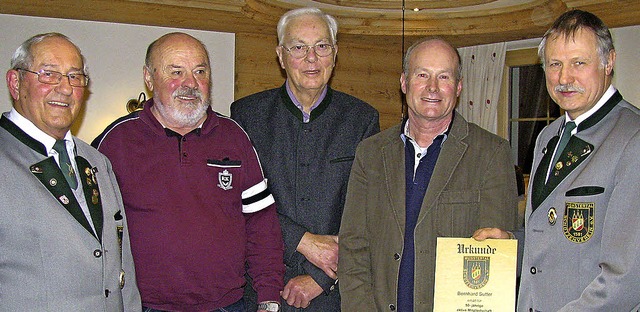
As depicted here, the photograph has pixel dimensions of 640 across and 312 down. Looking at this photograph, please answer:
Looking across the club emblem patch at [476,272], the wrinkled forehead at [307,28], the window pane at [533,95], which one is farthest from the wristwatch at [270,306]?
the window pane at [533,95]

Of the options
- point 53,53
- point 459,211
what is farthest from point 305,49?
point 53,53

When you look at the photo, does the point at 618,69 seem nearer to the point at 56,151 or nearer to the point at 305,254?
the point at 305,254

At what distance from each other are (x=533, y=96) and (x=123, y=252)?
682cm

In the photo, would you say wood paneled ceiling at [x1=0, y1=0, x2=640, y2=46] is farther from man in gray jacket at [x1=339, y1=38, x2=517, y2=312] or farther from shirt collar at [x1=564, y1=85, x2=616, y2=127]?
shirt collar at [x1=564, y1=85, x2=616, y2=127]

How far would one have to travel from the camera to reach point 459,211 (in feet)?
7.73

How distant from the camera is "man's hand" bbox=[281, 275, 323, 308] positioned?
8.88 ft

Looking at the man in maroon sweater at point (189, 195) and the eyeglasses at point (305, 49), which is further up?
the eyeglasses at point (305, 49)

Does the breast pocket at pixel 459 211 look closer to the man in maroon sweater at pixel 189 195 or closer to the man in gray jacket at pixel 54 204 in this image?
the man in maroon sweater at pixel 189 195

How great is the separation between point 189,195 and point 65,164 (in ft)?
1.57

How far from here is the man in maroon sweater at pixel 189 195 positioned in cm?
238

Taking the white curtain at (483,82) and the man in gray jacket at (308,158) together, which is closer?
the man in gray jacket at (308,158)

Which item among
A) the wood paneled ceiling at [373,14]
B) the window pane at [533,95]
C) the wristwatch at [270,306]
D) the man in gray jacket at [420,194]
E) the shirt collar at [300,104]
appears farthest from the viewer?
the window pane at [533,95]

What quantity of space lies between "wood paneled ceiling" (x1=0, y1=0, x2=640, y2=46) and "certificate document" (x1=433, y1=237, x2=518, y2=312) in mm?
4388

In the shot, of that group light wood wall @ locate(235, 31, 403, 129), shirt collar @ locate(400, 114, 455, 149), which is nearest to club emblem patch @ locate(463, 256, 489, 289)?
shirt collar @ locate(400, 114, 455, 149)
